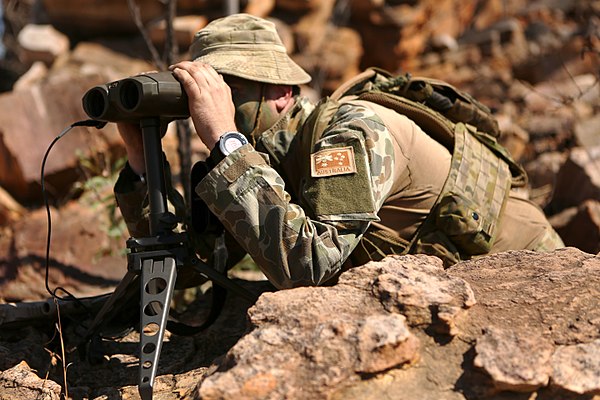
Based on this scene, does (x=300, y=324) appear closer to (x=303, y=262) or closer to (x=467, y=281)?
(x=303, y=262)

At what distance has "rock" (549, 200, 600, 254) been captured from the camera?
403cm

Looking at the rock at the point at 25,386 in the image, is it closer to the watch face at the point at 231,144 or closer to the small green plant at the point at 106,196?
the watch face at the point at 231,144

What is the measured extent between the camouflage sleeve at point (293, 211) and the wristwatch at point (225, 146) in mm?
31

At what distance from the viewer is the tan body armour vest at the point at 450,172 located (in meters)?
2.54

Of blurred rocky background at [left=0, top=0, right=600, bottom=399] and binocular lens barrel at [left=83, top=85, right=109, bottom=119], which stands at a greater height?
binocular lens barrel at [left=83, top=85, right=109, bottom=119]

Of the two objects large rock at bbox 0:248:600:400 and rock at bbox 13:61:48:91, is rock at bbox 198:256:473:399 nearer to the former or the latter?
large rock at bbox 0:248:600:400

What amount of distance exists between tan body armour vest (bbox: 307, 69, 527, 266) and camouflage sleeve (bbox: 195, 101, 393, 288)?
0.80 feet

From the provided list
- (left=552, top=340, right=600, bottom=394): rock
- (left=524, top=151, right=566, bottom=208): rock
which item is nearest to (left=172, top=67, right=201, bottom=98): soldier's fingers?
(left=552, top=340, right=600, bottom=394): rock

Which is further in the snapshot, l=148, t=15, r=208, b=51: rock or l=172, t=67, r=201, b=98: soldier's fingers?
l=148, t=15, r=208, b=51: rock

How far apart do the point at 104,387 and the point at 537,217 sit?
1804 mm

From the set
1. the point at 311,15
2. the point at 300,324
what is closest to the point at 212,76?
the point at 300,324

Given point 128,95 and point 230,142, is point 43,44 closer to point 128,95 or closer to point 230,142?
point 128,95

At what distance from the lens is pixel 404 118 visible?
8.65 feet

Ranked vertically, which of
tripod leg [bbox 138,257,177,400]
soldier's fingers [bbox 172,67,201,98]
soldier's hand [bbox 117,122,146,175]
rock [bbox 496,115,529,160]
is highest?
soldier's fingers [bbox 172,67,201,98]
